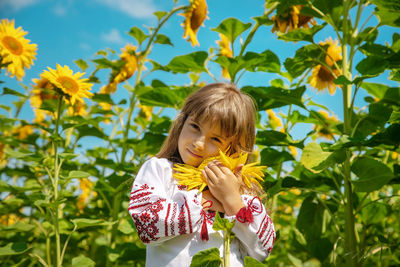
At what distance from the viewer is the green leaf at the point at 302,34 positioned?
149cm

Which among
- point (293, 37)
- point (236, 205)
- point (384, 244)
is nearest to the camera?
point (236, 205)

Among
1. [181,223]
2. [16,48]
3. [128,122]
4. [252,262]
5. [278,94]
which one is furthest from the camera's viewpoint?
[128,122]

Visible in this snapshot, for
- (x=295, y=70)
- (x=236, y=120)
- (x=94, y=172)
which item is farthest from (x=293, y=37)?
(x=94, y=172)

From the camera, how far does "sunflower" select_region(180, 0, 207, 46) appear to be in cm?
202

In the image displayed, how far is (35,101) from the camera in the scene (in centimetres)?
220

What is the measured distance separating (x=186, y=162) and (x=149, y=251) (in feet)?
0.87

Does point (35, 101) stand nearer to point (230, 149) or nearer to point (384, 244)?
point (230, 149)

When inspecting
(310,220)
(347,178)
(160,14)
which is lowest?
(310,220)

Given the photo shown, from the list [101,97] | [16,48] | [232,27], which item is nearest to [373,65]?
[232,27]

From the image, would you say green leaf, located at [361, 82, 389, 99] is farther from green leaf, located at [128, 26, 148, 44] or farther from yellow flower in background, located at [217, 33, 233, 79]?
green leaf, located at [128, 26, 148, 44]

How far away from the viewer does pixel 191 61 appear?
1.68 metres

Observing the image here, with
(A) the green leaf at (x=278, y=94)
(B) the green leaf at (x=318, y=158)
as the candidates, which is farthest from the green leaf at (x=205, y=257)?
(A) the green leaf at (x=278, y=94)

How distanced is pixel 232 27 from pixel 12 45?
98 centimetres

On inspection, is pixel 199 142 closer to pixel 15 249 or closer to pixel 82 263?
pixel 82 263
